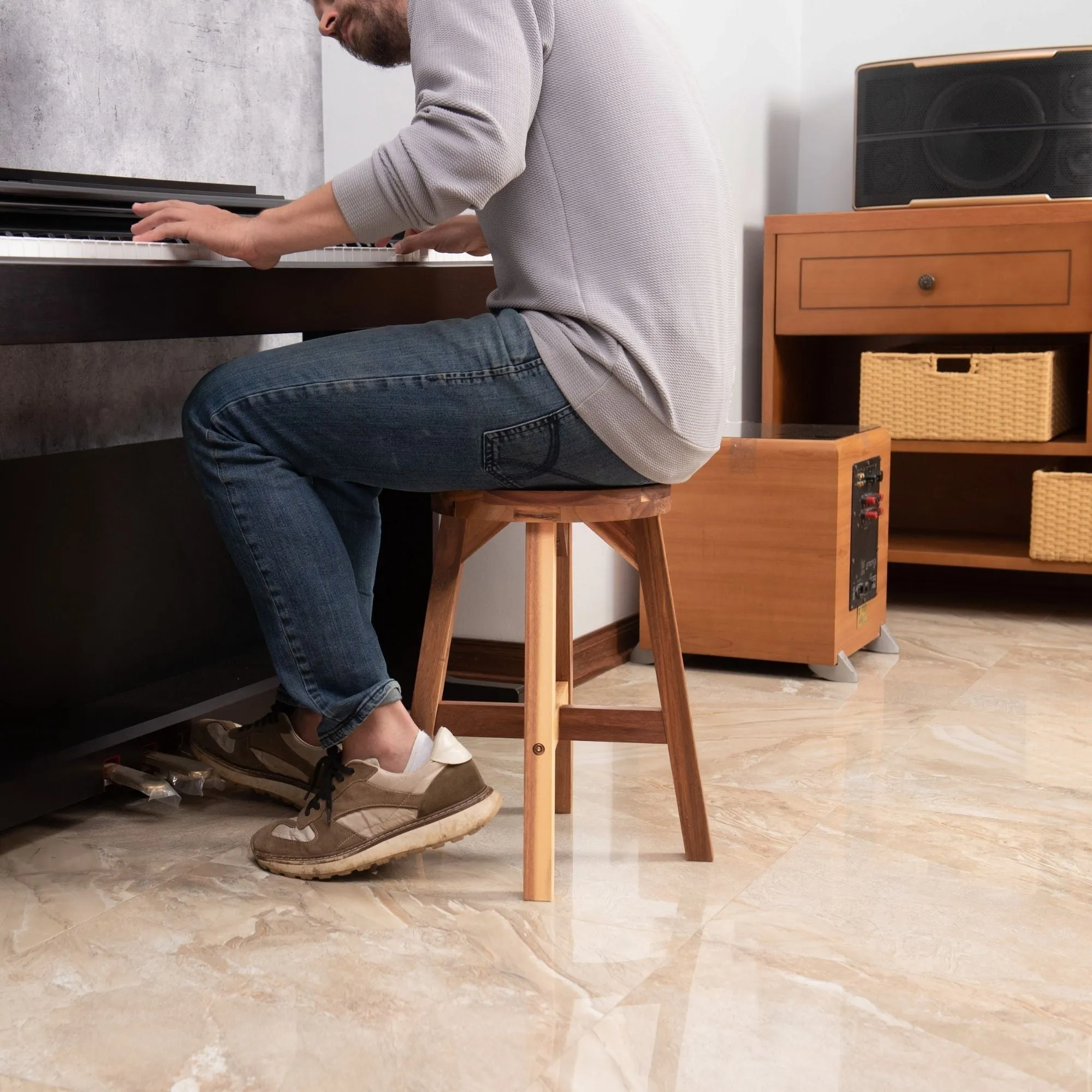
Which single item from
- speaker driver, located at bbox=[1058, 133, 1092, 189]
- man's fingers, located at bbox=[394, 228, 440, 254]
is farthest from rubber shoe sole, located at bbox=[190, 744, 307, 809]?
speaker driver, located at bbox=[1058, 133, 1092, 189]

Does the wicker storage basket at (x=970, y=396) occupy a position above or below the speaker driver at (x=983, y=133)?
below

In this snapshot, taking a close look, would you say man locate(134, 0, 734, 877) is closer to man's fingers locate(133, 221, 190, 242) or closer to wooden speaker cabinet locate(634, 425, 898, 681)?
man's fingers locate(133, 221, 190, 242)

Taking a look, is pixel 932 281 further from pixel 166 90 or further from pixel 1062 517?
pixel 166 90

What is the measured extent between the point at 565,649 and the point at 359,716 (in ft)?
1.01

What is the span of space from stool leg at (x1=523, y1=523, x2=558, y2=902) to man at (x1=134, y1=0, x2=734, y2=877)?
8 cm

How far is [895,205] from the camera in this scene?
2.97 meters

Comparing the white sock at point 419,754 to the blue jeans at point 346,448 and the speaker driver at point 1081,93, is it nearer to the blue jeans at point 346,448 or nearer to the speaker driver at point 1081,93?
the blue jeans at point 346,448

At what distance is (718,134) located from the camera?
9.42ft

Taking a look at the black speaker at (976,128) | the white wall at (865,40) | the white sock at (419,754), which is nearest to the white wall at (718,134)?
the white wall at (865,40)

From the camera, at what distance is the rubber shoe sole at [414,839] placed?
4.99ft

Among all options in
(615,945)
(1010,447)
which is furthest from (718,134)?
(615,945)

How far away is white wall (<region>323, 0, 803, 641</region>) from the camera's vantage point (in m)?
2.37

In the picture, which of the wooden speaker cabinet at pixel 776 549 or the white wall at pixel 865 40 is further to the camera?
the white wall at pixel 865 40

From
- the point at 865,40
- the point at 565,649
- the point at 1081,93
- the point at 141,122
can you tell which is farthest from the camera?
the point at 865,40
